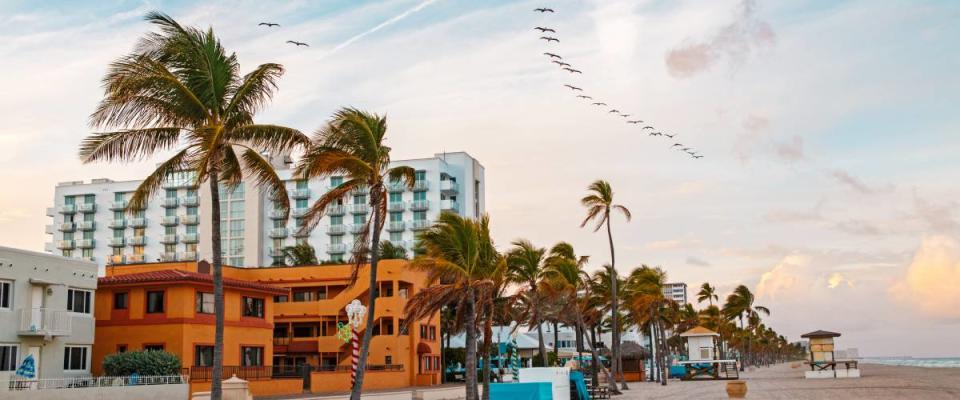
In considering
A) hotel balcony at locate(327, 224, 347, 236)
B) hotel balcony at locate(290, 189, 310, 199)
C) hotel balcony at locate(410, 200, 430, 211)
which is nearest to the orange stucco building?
hotel balcony at locate(410, 200, 430, 211)

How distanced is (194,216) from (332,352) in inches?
3021

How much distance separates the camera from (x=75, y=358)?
37750 millimetres

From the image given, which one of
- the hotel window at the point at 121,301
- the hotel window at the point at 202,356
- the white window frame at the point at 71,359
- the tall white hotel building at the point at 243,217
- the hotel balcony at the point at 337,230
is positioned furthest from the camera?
the hotel balcony at the point at 337,230

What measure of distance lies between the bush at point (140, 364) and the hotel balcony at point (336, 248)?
86783 millimetres

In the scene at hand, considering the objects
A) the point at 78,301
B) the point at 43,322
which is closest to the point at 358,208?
the point at 78,301

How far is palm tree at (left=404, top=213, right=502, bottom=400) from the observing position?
33.4 m

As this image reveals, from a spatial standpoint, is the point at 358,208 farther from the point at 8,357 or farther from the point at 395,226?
the point at 8,357

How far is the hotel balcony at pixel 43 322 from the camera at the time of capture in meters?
34.4

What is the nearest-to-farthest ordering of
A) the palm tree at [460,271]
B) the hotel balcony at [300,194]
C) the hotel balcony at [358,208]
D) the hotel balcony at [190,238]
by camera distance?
1. the palm tree at [460,271]
2. the hotel balcony at [358,208]
3. the hotel balcony at [300,194]
4. the hotel balcony at [190,238]

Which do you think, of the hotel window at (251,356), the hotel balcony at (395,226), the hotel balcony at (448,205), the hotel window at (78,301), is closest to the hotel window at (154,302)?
the hotel window at (78,301)

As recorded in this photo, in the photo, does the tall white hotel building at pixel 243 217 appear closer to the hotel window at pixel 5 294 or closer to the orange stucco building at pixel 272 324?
the orange stucco building at pixel 272 324

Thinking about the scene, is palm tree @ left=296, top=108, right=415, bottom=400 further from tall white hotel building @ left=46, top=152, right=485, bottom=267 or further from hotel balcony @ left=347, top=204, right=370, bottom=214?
hotel balcony @ left=347, top=204, right=370, bottom=214

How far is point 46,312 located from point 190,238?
97596 millimetres

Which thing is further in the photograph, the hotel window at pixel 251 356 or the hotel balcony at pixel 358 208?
the hotel balcony at pixel 358 208
